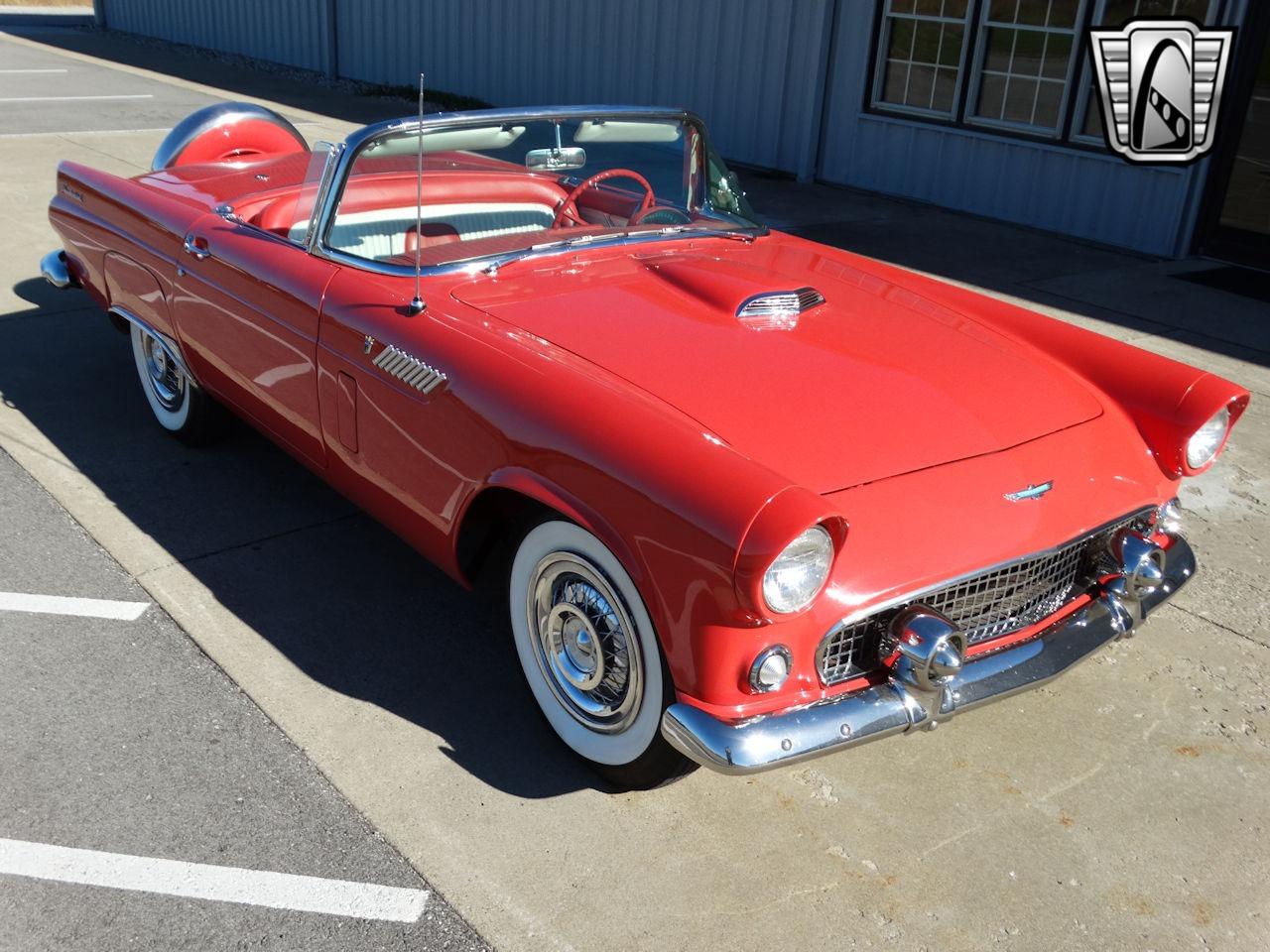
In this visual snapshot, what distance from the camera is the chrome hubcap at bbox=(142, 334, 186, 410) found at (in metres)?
4.61

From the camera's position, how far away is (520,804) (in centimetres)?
285

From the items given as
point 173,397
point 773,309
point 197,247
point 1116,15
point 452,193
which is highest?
point 1116,15

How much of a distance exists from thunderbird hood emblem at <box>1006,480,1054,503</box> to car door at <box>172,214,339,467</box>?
6.53 ft

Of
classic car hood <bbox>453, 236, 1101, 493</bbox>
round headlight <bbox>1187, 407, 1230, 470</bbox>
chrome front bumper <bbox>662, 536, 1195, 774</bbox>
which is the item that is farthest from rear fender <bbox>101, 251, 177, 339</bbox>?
round headlight <bbox>1187, 407, 1230, 470</bbox>

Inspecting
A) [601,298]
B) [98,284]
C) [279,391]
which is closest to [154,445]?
[98,284]

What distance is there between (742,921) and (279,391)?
7.07 ft

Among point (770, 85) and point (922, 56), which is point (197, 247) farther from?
point (770, 85)

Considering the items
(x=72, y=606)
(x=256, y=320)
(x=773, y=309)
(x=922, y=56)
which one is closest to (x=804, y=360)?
(x=773, y=309)

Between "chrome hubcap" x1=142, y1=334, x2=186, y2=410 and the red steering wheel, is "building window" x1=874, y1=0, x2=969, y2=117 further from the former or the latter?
"chrome hubcap" x1=142, y1=334, x2=186, y2=410

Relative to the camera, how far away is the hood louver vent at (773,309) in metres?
3.27

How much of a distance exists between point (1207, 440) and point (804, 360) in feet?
3.67

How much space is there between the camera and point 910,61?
10.0 meters

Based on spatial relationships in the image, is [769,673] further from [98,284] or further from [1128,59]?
[1128,59]

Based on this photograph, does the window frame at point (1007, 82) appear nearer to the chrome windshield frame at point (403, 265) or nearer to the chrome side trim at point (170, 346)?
the chrome windshield frame at point (403, 265)
